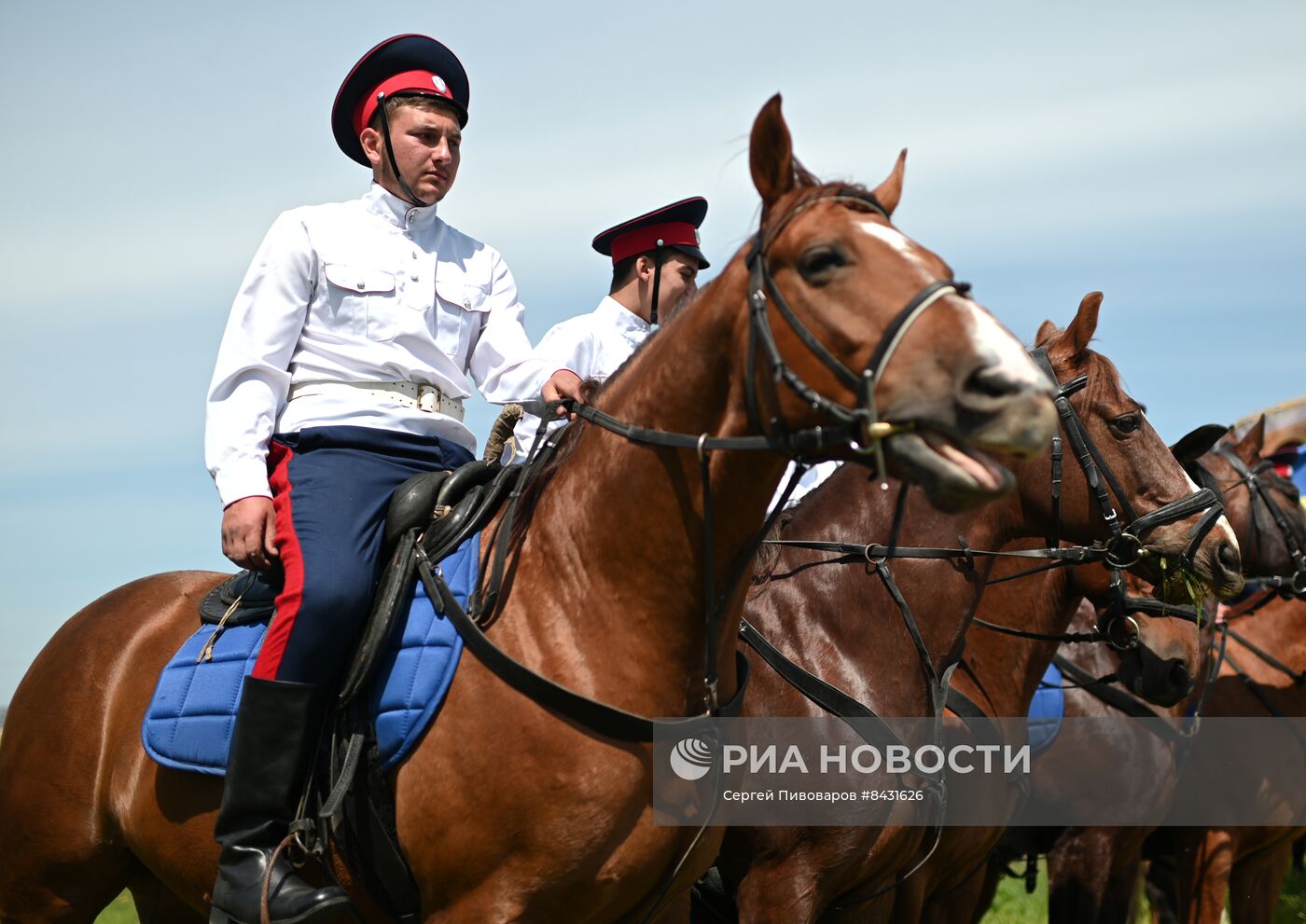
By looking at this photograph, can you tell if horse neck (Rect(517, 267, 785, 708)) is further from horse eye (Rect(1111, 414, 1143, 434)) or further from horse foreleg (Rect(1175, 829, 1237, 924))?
horse foreleg (Rect(1175, 829, 1237, 924))

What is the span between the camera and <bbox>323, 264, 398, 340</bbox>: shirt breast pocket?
4.57m

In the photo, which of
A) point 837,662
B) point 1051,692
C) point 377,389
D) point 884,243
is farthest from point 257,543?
point 1051,692

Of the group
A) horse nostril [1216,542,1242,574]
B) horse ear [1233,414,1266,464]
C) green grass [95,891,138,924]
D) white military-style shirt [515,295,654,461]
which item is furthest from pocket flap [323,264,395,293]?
horse ear [1233,414,1266,464]

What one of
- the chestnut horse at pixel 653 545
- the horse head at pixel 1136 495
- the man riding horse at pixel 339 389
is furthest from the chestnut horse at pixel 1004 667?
the man riding horse at pixel 339 389

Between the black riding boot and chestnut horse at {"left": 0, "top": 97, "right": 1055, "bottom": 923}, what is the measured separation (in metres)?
0.24

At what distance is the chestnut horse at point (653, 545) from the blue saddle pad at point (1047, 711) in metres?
3.75

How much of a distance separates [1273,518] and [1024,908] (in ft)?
12.5

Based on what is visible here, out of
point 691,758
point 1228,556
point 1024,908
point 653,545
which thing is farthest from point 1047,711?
point 653,545

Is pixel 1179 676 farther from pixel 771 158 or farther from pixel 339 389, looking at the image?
pixel 339 389

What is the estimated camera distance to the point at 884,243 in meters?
3.40

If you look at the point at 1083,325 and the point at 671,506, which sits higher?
the point at 1083,325

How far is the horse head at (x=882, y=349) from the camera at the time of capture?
3.10 m

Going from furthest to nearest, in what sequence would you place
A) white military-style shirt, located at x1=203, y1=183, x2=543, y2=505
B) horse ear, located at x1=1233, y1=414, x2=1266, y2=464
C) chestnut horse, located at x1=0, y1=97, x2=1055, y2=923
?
1. horse ear, located at x1=1233, y1=414, x2=1266, y2=464
2. white military-style shirt, located at x1=203, y1=183, x2=543, y2=505
3. chestnut horse, located at x1=0, y1=97, x2=1055, y2=923

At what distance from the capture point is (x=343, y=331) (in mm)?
4586
